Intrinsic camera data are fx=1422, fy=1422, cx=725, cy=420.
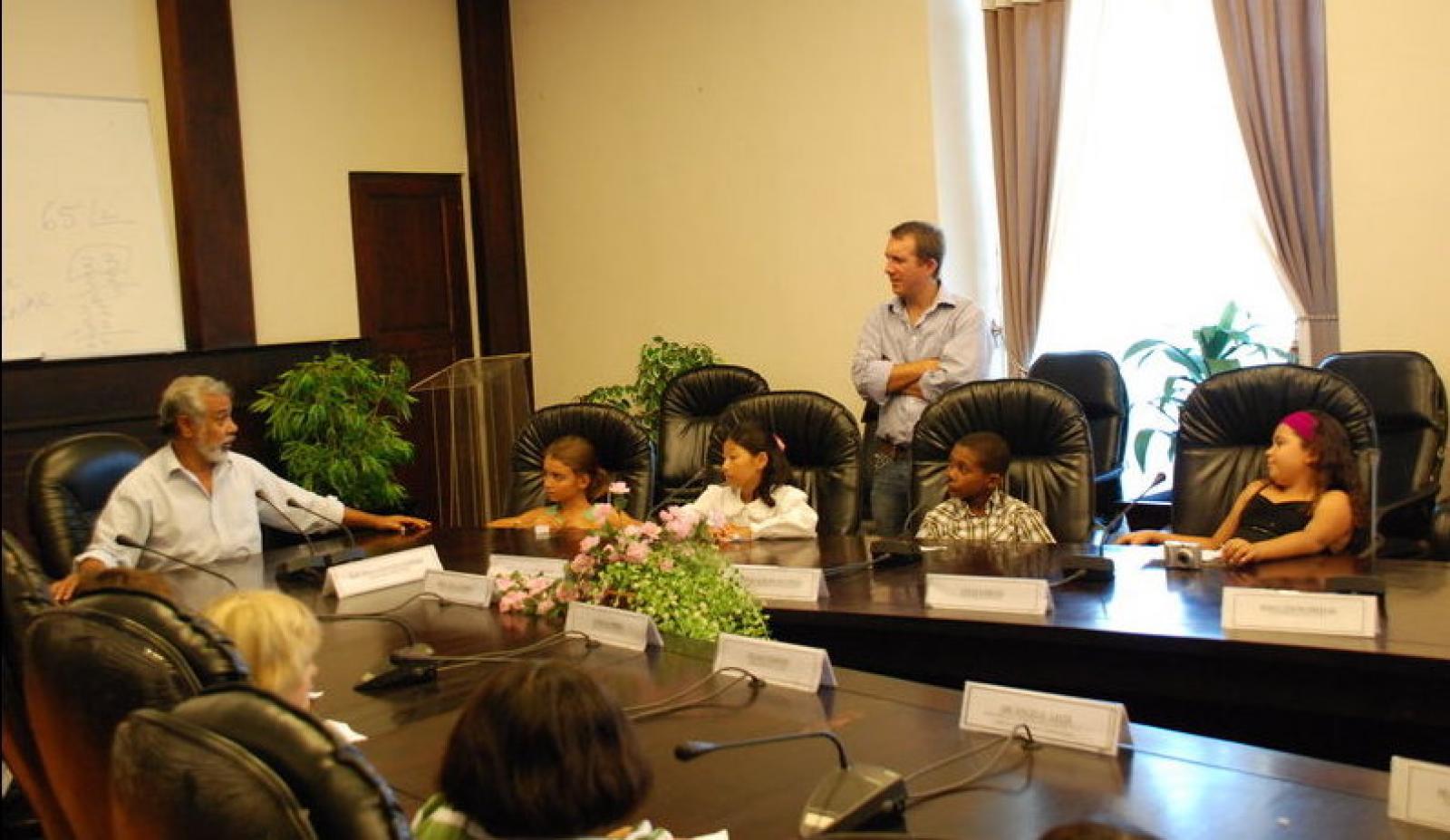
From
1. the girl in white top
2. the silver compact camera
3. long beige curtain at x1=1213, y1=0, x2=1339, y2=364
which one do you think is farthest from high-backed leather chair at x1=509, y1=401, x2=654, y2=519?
long beige curtain at x1=1213, y1=0, x2=1339, y2=364

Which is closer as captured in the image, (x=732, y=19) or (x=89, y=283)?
(x=89, y=283)

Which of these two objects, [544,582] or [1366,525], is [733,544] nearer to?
[544,582]

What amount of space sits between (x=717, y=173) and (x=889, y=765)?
5.33m

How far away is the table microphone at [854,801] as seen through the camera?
1.68 metres

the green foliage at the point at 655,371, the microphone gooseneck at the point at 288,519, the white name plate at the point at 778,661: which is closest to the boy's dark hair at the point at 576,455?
the microphone gooseneck at the point at 288,519

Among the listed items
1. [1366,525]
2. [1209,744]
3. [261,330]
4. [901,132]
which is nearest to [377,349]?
[261,330]

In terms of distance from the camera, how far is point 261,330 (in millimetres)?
6934

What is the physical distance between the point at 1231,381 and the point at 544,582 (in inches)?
82.2

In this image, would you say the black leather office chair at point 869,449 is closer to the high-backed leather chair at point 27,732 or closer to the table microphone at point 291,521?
the table microphone at point 291,521

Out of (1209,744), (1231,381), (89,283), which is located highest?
(89,283)

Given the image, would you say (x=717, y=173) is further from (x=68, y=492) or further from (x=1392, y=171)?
(x=68, y=492)

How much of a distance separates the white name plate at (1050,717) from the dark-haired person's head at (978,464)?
170 cm

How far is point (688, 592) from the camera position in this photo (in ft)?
9.29

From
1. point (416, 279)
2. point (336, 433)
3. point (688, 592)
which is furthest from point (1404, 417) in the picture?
point (416, 279)
